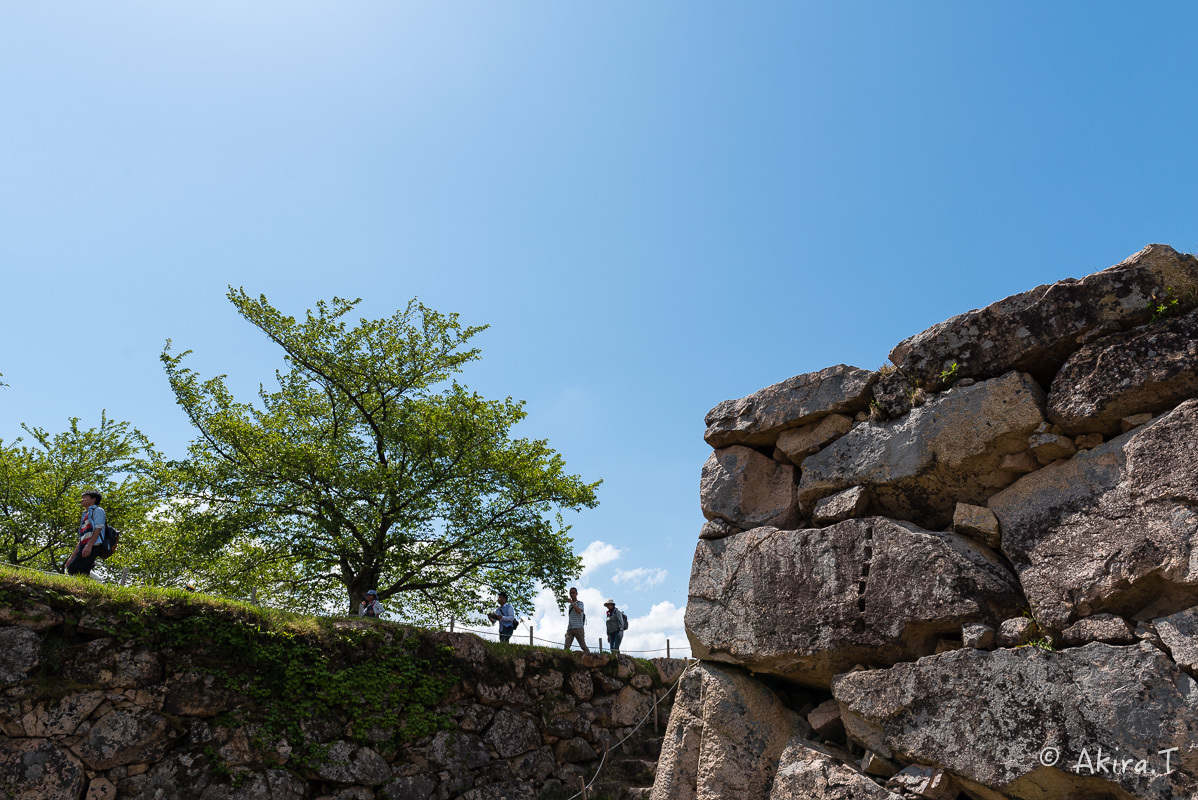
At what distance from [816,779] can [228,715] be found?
24.4ft

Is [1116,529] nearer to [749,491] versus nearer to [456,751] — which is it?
[749,491]

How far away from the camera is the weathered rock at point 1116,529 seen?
4.58 metres

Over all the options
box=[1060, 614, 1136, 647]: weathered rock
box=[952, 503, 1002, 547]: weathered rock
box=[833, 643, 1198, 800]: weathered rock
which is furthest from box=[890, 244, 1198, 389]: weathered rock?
box=[833, 643, 1198, 800]: weathered rock

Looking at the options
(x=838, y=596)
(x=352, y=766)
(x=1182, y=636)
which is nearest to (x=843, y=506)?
(x=838, y=596)

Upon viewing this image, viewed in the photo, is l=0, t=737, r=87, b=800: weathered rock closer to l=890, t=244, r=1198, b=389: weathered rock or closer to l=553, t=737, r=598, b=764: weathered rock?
l=553, t=737, r=598, b=764: weathered rock

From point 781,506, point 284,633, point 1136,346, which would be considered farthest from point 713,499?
point 284,633

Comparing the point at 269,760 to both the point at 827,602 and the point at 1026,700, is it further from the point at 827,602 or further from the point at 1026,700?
the point at 1026,700

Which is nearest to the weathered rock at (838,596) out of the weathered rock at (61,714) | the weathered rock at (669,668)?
the weathered rock at (61,714)

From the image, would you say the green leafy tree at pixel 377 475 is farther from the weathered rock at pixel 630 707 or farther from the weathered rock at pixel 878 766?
the weathered rock at pixel 878 766

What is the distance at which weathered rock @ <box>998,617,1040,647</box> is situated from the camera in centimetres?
499

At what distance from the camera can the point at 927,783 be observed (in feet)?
16.5

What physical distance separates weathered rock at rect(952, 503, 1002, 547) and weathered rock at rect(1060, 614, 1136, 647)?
0.81 meters

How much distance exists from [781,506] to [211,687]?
7.52 metres

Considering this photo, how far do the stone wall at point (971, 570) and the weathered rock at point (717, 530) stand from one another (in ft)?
0.07
